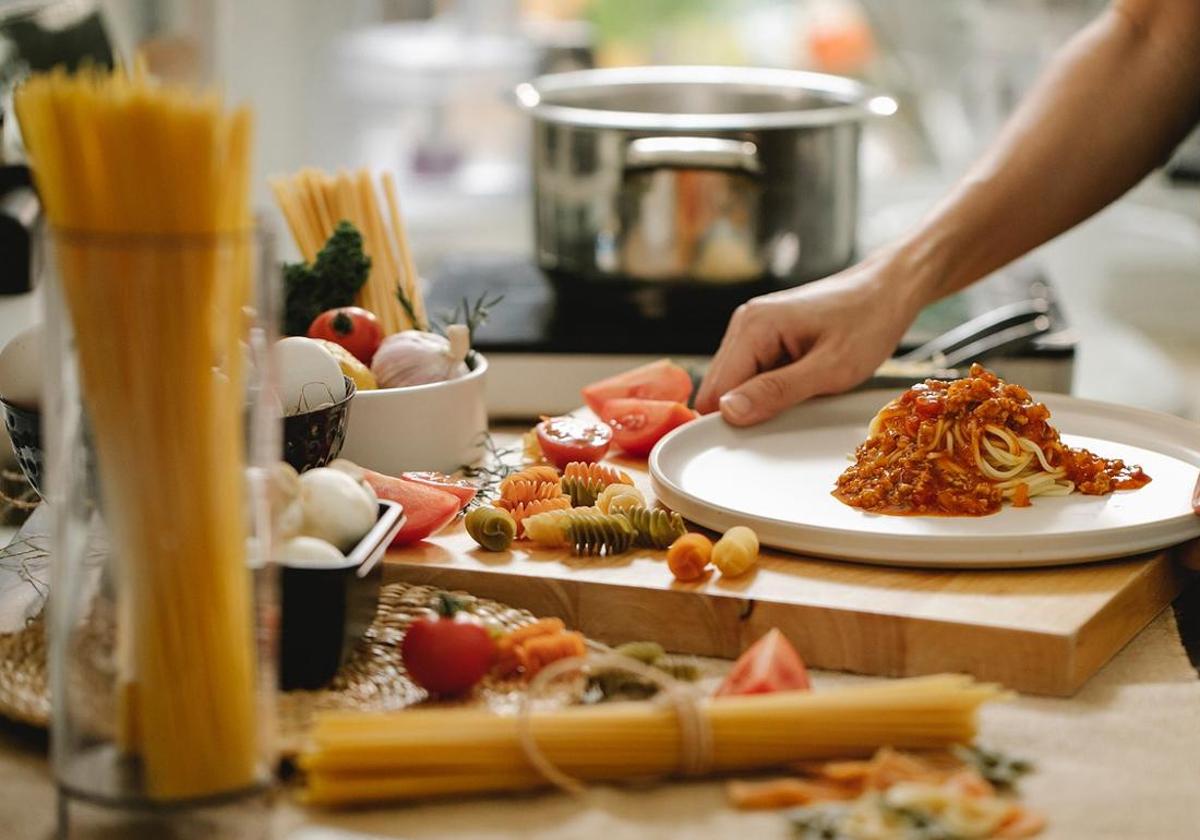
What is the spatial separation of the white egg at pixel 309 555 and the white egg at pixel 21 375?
336 mm

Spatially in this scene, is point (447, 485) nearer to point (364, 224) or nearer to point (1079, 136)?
point (364, 224)

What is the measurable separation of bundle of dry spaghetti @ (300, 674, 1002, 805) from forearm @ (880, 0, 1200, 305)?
0.84 m

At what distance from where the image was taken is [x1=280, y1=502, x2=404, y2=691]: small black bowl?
951 mm

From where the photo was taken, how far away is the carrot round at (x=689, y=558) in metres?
1.13

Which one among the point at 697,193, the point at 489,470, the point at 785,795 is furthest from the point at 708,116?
the point at 785,795

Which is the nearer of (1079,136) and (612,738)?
(612,738)

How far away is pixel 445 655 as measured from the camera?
0.96m

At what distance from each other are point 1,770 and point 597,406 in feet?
2.63

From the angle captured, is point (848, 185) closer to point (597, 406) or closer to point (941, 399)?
point (597, 406)

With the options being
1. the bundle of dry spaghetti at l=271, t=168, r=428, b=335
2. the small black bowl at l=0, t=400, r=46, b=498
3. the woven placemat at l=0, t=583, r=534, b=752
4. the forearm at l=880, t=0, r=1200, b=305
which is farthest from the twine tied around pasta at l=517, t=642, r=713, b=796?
the forearm at l=880, t=0, r=1200, b=305

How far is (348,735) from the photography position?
0.85m

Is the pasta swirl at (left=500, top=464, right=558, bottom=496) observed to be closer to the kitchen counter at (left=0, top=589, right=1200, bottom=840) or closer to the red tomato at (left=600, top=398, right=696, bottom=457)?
the red tomato at (left=600, top=398, right=696, bottom=457)

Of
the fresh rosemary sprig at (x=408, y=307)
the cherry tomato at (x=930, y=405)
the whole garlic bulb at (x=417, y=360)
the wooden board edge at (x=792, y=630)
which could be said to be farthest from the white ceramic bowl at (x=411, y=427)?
the cherry tomato at (x=930, y=405)

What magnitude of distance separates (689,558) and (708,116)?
40.6 inches
